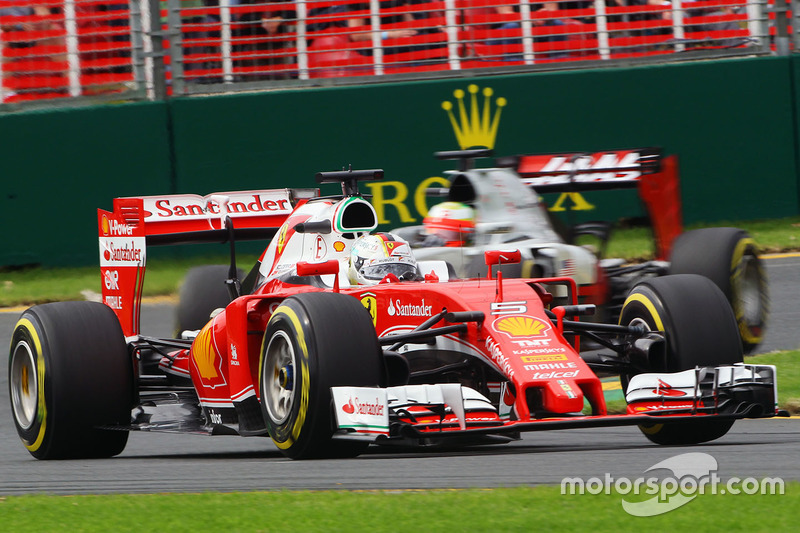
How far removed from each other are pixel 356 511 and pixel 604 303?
6.40 meters

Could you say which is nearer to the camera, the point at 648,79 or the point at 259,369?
the point at 259,369

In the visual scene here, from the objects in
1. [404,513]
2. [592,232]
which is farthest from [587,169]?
[404,513]

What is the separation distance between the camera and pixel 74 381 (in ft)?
27.8

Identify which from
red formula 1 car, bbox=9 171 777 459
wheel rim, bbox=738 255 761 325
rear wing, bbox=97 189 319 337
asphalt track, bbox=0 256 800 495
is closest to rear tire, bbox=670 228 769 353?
wheel rim, bbox=738 255 761 325

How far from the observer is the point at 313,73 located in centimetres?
1655

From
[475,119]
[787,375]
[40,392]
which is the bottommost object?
[787,375]

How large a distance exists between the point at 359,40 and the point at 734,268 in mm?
6622

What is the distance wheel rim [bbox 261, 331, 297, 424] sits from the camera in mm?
7180

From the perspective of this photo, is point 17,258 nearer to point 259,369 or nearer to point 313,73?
point 313,73

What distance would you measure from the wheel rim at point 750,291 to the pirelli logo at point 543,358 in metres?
4.88

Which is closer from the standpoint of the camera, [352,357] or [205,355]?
[352,357]

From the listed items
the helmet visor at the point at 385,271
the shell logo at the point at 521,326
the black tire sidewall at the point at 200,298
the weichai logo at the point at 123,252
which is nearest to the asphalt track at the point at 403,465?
the shell logo at the point at 521,326

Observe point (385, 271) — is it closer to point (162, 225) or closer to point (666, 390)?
point (666, 390)

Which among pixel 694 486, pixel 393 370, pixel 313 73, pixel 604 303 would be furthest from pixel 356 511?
pixel 313 73
